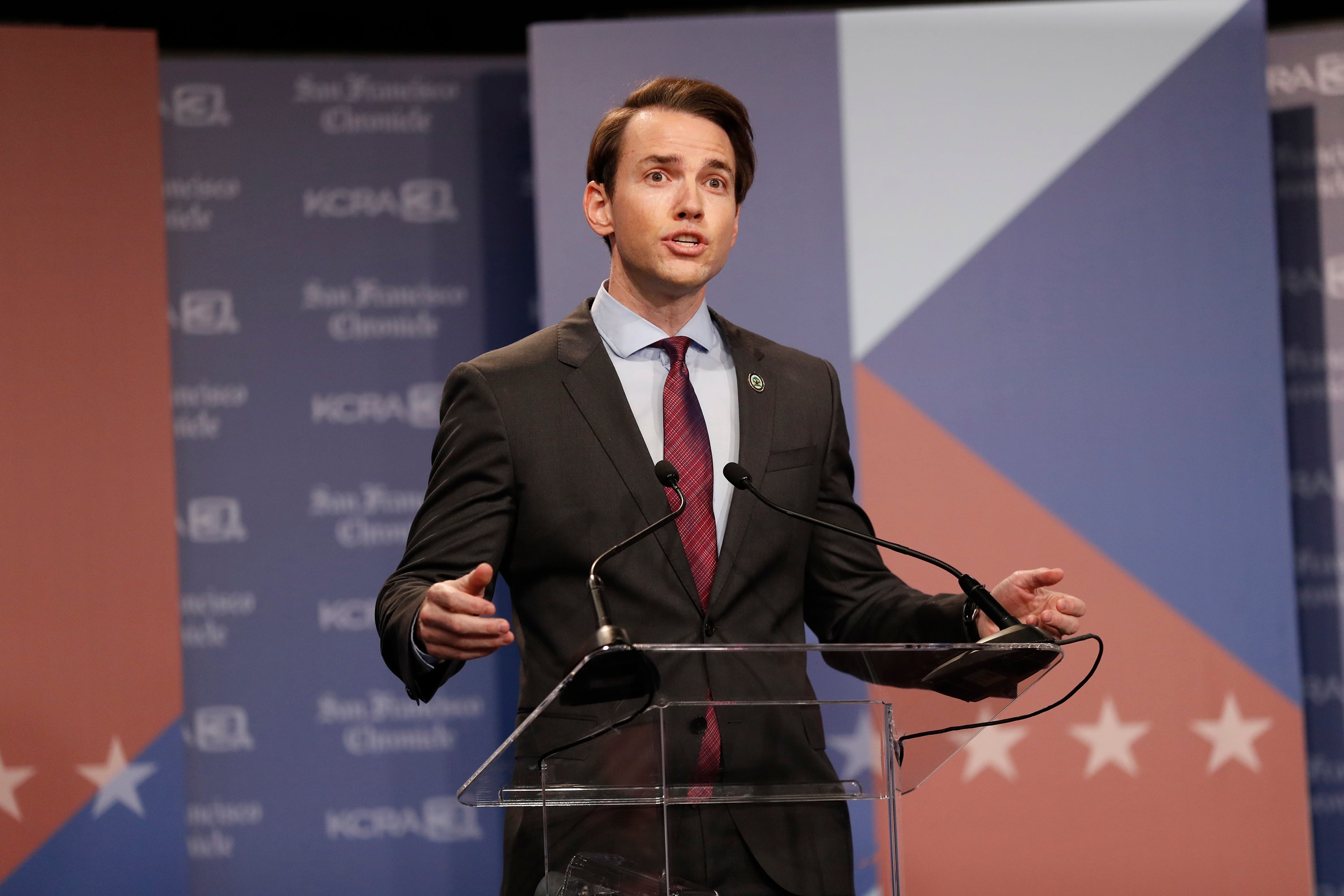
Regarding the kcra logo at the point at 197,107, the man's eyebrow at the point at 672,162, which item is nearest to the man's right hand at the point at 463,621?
the man's eyebrow at the point at 672,162

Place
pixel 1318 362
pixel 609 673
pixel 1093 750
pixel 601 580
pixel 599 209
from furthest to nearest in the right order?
pixel 1318 362 < pixel 1093 750 < pixel 599 209 < pixel 601 580 < pixel 609 673

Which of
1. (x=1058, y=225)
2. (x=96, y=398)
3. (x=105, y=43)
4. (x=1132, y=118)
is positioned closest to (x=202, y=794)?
(x=96, y=398)

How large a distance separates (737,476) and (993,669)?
47 cm

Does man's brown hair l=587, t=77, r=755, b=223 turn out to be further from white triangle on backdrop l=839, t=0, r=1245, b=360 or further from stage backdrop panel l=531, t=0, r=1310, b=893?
white triangle on backdrop l=839, t=0, r=1245, b=360

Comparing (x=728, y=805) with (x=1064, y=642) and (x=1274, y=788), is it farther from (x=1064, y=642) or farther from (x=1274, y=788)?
(x=1274, y=788)

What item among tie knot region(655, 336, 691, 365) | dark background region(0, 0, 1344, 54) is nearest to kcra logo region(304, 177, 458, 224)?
dark background region(0, 0, 1344, 54)

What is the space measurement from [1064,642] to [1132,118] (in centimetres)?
262

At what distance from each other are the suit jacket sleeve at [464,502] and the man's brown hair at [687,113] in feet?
1.62

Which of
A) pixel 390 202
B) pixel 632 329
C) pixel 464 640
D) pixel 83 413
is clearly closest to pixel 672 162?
pixel 632 329

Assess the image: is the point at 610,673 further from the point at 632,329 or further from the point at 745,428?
the point at 632,329

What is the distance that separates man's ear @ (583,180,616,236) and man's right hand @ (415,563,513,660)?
0.92 metres

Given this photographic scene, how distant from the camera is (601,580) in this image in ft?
6.20

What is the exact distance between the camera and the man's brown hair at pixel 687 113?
2.18m

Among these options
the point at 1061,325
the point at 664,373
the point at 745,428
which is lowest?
the point at 745,428
